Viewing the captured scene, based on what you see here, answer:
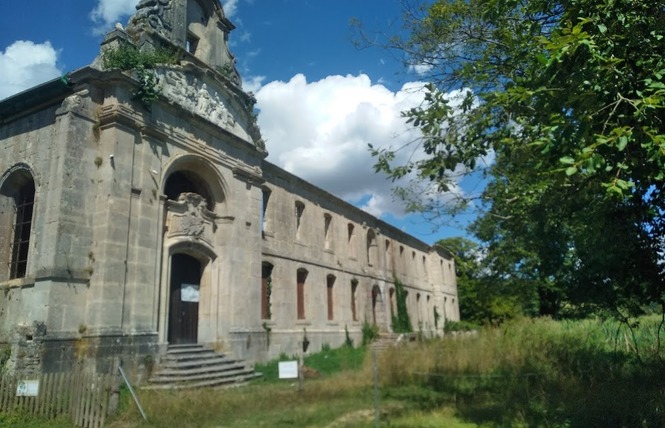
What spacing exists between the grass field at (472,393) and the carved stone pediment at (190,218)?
508 cm

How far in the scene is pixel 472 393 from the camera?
10820 mm

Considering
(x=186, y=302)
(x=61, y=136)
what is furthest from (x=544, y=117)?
(x=186, y=302)

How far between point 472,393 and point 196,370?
747cm

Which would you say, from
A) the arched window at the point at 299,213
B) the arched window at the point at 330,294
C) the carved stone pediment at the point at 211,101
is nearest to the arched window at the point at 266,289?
the arched window at the point at 299,213

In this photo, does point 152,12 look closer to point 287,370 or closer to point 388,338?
point 287,370

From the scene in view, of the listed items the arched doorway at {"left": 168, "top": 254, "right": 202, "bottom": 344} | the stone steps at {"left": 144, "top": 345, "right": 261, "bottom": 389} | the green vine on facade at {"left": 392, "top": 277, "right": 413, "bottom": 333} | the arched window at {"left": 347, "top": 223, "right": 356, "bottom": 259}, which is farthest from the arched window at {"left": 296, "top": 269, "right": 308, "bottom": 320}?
the green vine on facade at {"left": 392, "top": 277, "right": 413, "bottom": 333}

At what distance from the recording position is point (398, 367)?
12.5 metres

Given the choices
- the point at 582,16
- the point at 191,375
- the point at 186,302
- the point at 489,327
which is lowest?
the point at 191,375

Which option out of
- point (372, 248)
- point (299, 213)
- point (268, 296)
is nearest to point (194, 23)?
point (299, 213)

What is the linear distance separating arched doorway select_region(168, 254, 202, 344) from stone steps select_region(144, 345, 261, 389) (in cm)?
58

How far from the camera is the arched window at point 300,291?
22.3 meters

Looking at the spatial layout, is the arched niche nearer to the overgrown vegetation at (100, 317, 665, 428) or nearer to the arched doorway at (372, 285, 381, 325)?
the overgrown vegetation at (100, 317, 665, 428)

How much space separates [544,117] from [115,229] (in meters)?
10.7

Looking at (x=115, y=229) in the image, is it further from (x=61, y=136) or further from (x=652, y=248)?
(x=652, y=248)
